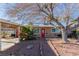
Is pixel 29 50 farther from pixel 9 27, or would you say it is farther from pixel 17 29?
pixel 9 27

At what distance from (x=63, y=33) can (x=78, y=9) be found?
1.92 ft

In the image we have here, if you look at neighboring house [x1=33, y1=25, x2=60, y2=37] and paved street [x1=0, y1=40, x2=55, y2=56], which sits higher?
neighboring house [x1=33, y1=25, x2=60, y2=37]

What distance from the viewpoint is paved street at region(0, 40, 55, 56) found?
9781 millimetres

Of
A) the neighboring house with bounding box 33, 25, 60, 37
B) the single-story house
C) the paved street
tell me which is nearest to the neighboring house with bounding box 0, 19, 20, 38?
the single-story house

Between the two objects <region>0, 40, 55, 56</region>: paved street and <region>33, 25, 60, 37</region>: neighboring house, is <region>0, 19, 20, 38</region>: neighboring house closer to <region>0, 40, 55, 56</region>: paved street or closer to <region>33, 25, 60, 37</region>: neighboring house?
<region>0, 40, 55, 56</region>: paved street

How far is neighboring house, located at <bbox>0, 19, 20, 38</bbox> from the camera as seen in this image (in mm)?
9766

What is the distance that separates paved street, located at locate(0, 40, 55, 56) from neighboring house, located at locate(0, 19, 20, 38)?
0.25m

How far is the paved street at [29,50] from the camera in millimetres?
9781

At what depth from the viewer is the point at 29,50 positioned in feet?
32.1

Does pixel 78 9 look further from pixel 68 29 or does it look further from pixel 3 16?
pixel 3 16

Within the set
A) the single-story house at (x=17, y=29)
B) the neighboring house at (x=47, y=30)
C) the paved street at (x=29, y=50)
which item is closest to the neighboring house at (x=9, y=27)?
the single-story house at (x=17, y=29)

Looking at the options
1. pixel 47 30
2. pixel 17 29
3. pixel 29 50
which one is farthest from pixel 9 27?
pixel 47 30

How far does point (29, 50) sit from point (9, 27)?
2.07ft

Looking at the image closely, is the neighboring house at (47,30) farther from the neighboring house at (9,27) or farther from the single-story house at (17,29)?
the neighboring house at (9,27)
